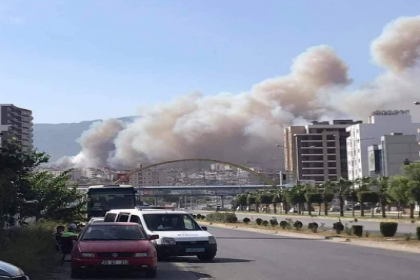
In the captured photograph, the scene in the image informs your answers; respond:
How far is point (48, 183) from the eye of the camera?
110 feet

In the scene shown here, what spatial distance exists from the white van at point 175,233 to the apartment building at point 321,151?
5807 inches

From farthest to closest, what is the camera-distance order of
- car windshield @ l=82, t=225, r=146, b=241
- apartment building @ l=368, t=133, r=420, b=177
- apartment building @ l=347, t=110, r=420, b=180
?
1. apartment building @ l=347, t=110, r=420, b=180
2. apartment building @ l=368, t=133, r=420, b=177
3. car windshield @ l=82, t=225, r=146, b=241

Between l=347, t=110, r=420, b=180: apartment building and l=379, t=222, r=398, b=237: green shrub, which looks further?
l=347, t=110, r=420, b=180: apartment building

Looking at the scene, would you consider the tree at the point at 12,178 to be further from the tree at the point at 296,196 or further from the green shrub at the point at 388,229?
the tree at the point at 296,196

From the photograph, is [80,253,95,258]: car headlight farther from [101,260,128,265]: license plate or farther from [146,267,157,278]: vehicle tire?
[146,267,157,278]: vehicle tire

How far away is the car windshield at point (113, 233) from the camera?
1590cm

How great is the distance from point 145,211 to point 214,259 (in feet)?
A: 8.54

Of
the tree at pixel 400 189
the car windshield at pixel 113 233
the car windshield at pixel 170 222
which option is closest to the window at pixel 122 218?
the car windshield at pixel 170 222

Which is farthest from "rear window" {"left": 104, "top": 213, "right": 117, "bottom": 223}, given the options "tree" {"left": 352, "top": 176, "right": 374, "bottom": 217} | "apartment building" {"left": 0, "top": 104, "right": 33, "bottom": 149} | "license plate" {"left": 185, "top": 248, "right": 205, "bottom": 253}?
"apartment building" {"left": 0, "top": 104, "right": 33, "bottom": 149}

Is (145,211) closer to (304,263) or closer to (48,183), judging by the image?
(304,263)

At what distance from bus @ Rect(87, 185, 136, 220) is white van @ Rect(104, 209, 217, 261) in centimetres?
1363

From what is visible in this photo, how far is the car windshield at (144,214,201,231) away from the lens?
67.6 ft

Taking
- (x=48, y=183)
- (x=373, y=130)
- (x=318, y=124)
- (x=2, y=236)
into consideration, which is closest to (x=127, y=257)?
(x=2, y=236)

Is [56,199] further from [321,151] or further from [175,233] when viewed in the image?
[321,151]
